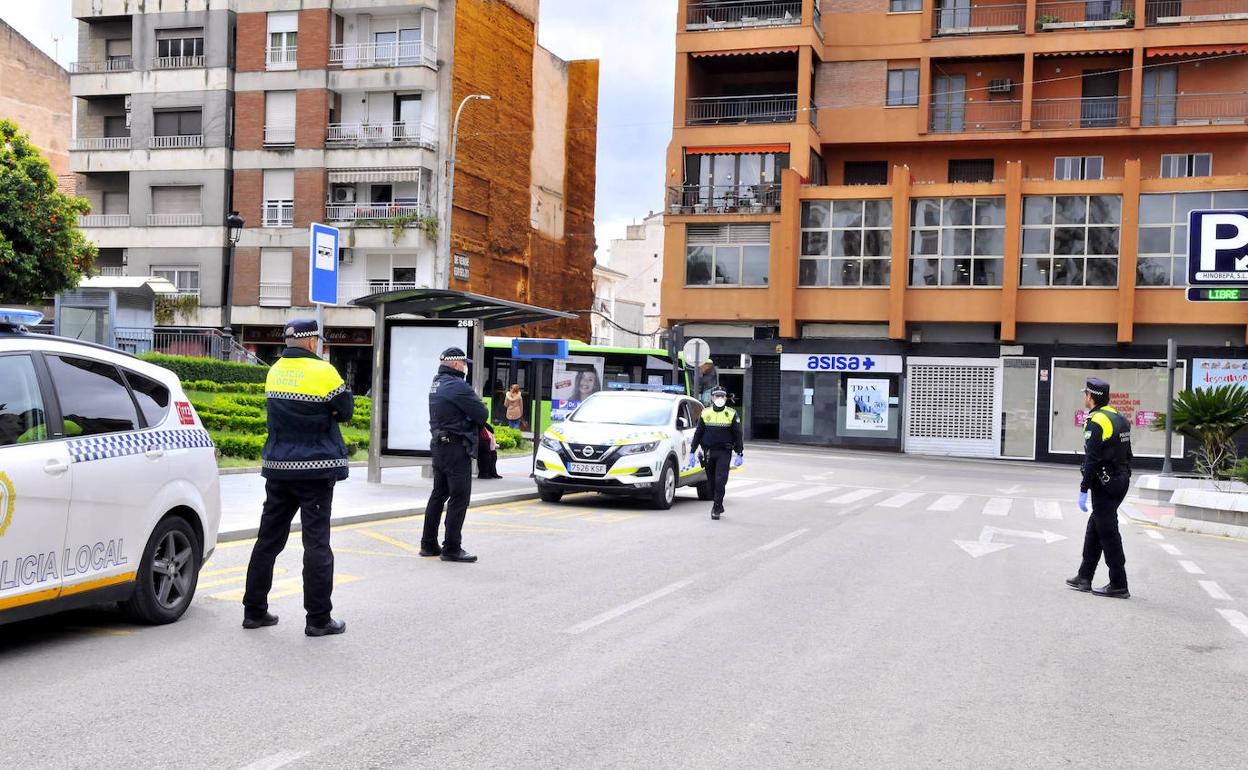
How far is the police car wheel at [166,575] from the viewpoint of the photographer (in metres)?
7.36

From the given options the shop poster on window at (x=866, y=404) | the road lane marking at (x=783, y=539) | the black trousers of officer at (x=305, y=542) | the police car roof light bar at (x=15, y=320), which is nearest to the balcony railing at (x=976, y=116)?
the shop poster on window at (x=866, y=404)

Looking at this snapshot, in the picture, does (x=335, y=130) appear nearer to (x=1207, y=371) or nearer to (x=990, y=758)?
(x=1207, y=371)

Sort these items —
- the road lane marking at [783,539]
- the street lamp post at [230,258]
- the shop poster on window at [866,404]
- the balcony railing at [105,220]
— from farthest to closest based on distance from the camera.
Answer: the balcony railing at [105,220], the shop poster on window at [866,404], the street lamp post at [230,258], the road lane marking at [783,539]

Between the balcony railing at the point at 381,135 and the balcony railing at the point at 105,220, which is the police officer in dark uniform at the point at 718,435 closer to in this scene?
the balcony railing at the point at 381,135

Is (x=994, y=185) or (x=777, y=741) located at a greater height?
(x=994, y=185)

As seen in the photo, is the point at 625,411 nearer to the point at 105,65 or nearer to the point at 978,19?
the point at 978,19

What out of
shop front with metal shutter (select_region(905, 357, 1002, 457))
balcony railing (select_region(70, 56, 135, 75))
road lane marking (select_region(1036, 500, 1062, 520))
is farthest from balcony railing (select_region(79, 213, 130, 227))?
road lane marking (select_region(1036, 500, 1062, 520))

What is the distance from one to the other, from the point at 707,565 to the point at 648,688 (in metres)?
5.11

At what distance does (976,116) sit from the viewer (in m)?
44.0

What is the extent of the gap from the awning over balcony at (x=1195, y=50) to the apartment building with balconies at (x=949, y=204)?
67 millimetres

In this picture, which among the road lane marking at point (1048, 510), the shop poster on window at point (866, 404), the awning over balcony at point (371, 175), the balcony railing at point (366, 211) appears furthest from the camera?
the balcony railing at point (366, 211)

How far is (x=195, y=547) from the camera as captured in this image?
7.91 metres

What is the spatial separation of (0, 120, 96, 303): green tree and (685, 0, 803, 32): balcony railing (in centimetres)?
2256

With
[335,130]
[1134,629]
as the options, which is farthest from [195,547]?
[335,130]
